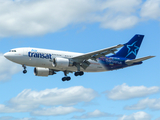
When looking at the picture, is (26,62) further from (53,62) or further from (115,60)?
(115,60)

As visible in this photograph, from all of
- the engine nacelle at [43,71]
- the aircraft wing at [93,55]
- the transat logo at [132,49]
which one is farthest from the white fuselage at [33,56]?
the transat logo at [132,49]

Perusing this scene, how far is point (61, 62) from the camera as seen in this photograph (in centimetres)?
5922

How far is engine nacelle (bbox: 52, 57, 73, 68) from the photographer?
5875 cm

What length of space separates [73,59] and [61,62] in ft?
9.98

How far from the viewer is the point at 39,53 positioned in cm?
5856

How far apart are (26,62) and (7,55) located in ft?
12.9

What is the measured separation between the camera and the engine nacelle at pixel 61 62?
5875 cm

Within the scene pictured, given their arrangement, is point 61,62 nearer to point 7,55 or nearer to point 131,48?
point 7,55

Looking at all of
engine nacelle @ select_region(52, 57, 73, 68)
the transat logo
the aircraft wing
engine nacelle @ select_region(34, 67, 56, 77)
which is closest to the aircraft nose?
engine nacelle @ select_region(52, 57, 73, 68)

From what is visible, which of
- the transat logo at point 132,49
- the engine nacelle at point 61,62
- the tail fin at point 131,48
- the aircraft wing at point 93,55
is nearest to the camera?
the aircraft wing at point 93,55

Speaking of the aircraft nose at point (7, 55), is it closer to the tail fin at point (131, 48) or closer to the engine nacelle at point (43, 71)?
the engine nacelle at point (43, 71)

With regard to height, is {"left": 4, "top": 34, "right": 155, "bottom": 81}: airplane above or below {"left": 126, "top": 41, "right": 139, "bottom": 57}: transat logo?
below

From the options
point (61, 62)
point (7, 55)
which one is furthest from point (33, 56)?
point (61, 62)

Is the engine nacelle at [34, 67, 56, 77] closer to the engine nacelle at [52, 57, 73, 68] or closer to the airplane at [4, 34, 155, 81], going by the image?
the airplane at [4, 34, 155, 81]
